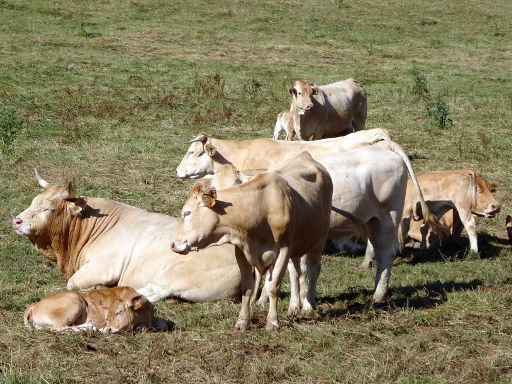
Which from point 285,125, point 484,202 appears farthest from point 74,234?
point 285,125

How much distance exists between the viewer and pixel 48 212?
927 centimetres

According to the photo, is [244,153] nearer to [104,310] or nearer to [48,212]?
[48,212]

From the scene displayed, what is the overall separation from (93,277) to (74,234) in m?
0.58

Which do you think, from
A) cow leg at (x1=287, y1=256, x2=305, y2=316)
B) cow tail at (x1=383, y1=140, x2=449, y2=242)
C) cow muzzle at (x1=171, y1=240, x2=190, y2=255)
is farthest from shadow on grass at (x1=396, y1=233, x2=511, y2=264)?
cow muzzle at (x1=171, y1=240, x2=190, y2=255)

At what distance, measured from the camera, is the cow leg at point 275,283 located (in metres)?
7.42

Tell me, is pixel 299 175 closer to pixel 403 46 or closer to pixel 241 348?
pixel 241 348

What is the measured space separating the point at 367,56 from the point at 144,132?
38.0ft

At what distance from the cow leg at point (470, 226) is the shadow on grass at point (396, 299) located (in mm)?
2228

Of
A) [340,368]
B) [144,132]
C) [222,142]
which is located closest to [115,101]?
[144,132]

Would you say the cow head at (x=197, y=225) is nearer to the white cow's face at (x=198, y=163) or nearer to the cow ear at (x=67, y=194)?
the cow ear at (x=67, y=194)

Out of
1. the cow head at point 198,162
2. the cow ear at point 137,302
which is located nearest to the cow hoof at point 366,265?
the cow head at point 198,162

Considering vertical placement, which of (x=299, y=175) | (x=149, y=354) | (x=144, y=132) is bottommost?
(x=144, y=132)

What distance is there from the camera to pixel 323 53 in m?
27.3

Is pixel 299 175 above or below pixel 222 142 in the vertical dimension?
above
